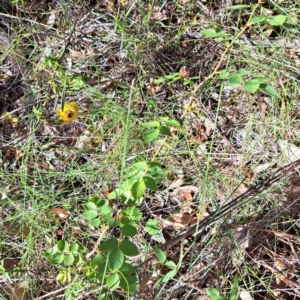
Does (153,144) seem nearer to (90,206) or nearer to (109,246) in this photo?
(90,206)

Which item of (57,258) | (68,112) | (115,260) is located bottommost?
(57,258)

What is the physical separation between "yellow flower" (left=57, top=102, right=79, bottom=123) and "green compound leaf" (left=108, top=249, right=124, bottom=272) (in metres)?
0.95

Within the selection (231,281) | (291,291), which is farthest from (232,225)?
(291,291)

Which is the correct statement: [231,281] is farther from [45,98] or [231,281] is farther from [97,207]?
[45,98]

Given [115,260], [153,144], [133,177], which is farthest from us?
[153,144]

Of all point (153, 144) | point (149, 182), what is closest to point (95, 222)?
point (149, 182)

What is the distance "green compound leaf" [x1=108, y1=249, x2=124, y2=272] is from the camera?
1.20 m

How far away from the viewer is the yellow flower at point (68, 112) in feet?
6.42

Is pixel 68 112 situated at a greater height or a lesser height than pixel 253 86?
lesser

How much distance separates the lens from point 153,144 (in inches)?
76.8

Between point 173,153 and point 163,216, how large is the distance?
327 mm

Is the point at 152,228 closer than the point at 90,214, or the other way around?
the point at 90,214

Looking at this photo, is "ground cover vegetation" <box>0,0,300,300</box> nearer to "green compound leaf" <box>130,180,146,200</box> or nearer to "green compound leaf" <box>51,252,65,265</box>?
"green compound leaf" <box>51,252,65,265</box>

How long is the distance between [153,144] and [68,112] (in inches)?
18.4
